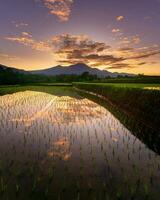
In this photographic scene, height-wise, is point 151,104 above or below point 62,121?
above

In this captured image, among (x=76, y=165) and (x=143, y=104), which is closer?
(x=76, y=165)

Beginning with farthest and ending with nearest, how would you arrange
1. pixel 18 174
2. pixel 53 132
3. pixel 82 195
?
pixel 53 132, pixel 18 174, pixel 82 195

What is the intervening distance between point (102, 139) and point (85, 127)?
2.77 meters

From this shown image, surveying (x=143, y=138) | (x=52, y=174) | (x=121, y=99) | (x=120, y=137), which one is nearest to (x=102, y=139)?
(x=120, y=137)

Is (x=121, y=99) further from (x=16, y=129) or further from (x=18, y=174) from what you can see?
(x=18, y=174)

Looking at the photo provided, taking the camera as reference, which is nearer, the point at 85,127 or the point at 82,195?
the point at 82,195

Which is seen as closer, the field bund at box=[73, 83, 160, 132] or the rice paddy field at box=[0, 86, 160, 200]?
the rice paddy field at box=[0, 86, 160, 200]

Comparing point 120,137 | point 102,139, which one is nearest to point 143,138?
point 120,137

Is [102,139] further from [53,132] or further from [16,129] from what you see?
[16,129]

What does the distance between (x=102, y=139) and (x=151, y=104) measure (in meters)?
5.38

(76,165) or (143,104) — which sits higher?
(143,104)

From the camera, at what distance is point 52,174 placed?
6969mm

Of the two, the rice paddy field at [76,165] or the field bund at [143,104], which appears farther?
the field bund at [143,104]

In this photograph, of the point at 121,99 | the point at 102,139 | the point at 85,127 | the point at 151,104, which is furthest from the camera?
the point at 121,99
